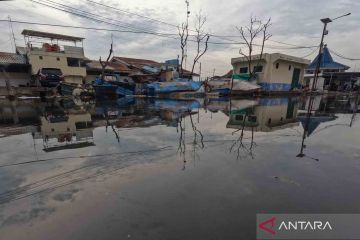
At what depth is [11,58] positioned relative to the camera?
23.6 m

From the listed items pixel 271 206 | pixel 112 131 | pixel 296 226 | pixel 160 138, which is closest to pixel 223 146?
pixel 160 138

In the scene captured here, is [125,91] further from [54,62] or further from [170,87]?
[54,62]

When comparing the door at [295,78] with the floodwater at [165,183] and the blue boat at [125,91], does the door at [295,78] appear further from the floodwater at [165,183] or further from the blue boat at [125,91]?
the floodwater at [165,183]

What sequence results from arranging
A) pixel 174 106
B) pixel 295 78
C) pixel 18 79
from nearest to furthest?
pixel 174 106
pixel 18 79
pixel 295 78

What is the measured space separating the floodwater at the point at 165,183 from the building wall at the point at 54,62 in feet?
69.9

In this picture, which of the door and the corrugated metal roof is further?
the door

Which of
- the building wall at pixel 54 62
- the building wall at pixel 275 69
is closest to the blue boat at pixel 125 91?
the building wall at pixel 54 62

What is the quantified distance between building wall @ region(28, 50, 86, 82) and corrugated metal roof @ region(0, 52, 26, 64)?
1701 mm

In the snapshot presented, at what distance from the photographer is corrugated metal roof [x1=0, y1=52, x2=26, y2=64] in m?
22.8

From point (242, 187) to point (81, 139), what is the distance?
4.31m

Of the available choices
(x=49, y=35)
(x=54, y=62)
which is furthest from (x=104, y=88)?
(x=49, y=35)

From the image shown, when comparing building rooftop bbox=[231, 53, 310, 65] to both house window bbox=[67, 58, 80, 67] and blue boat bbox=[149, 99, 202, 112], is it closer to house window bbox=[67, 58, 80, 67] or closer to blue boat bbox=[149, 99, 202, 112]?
blue boat bbox=[149, 99, 202, 112]

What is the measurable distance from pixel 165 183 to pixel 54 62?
87.5ft

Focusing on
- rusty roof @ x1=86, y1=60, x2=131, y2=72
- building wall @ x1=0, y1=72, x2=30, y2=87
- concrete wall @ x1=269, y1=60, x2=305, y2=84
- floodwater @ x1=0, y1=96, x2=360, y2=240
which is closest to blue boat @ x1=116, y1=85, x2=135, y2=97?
rusty roof @ x1=86, y1=60, x2=131, y2=72
